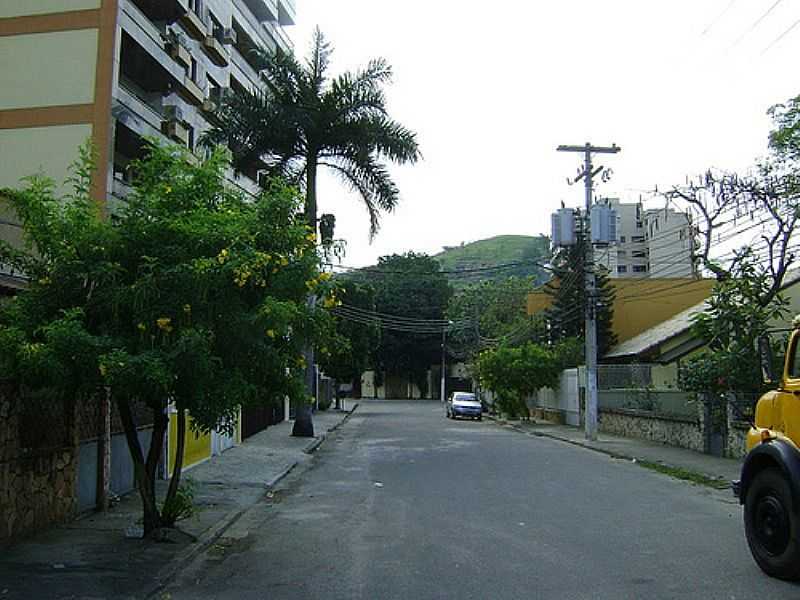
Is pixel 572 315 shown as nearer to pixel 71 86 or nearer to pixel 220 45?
pixel 220 45

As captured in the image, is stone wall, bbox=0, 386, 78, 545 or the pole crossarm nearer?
stone wall, bbox=0, 386, 78, 545

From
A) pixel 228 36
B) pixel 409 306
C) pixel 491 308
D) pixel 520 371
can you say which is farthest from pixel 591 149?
pixel 409 306

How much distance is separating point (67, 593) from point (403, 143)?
2092cm

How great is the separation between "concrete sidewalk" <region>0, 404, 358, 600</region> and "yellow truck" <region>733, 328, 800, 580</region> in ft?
18.9

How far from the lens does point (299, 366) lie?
936 cm

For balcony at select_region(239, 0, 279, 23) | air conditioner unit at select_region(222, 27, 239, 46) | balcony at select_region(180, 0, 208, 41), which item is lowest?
balcony at select_region(180, 0, 208, 41)

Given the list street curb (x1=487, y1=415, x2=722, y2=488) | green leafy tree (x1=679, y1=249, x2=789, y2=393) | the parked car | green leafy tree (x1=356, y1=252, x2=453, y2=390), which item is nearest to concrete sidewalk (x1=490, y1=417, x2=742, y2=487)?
street curb (x1=487, y1=415, x2=722, y2=488)

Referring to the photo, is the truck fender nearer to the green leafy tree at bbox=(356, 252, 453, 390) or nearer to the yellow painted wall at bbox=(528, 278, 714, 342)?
the yellow painted wall at bbox=(528, 278, 714, 342)

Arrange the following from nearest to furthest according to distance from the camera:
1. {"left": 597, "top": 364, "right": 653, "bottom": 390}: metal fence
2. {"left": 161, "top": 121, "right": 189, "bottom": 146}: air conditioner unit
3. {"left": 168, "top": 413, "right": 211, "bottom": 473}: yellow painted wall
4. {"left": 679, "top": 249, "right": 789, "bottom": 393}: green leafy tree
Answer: {"left": 168, "top": 413, "right": 211, "bottom": 473}: yellow painted wall → {"left": 679, "top": 249, "right": 789, "bottom": 393}: green leafy tree → {"left": 161, "top": 121, "right": 189, "bottom": 146}: air conditioner unit → {"left": 597, "top": 364, "right": 653, "bottom": 390}: metal fence

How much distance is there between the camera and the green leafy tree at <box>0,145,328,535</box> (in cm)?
784

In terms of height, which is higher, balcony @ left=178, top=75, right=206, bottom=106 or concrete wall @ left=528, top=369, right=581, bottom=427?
balcony @ left=178, top=75, right=206, bottom=106

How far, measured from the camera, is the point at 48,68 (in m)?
28.0

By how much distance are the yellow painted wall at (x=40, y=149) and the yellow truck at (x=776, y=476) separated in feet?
80.6

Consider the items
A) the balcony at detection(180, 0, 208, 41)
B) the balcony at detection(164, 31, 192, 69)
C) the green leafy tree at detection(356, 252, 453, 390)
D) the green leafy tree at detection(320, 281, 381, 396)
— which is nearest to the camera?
the balcony at detection(164, 31, 192, 69)
